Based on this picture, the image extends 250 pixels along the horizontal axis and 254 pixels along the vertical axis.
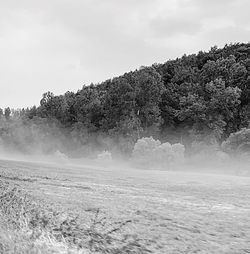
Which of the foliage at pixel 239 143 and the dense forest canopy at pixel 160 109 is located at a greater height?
the dense forest canopy at pixel 160 109

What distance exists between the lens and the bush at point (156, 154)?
45.6m

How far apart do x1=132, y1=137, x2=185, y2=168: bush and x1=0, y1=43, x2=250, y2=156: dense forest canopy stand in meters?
11.9

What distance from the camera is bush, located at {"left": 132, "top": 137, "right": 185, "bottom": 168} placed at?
45.6 metres

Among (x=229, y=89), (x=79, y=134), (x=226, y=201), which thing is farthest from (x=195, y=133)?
(x=226, y=201)

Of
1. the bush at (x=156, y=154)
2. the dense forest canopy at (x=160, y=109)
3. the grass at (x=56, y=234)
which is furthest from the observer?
the dense forest canopy at (x=160, y=109)

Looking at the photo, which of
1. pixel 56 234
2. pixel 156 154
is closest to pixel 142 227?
pixel 56 234

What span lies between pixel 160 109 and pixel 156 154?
1171 inches

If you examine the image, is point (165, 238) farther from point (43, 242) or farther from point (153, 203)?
point (153, 203)

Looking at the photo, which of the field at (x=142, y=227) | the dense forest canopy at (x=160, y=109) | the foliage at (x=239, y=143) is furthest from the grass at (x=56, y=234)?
the dense forest canopy at (x=160, y=109)

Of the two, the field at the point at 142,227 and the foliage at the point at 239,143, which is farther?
the foliage at the point at 239,143

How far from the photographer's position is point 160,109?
245ft

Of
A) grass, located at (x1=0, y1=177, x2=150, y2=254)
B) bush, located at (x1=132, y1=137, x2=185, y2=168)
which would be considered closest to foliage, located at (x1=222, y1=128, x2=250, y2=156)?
bush, located at (x1=132, y1=137, x2=185, y2=168)

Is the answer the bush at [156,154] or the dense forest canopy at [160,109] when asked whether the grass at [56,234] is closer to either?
the bush at [156,154]

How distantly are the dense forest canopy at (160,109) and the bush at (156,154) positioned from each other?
11.9 m
